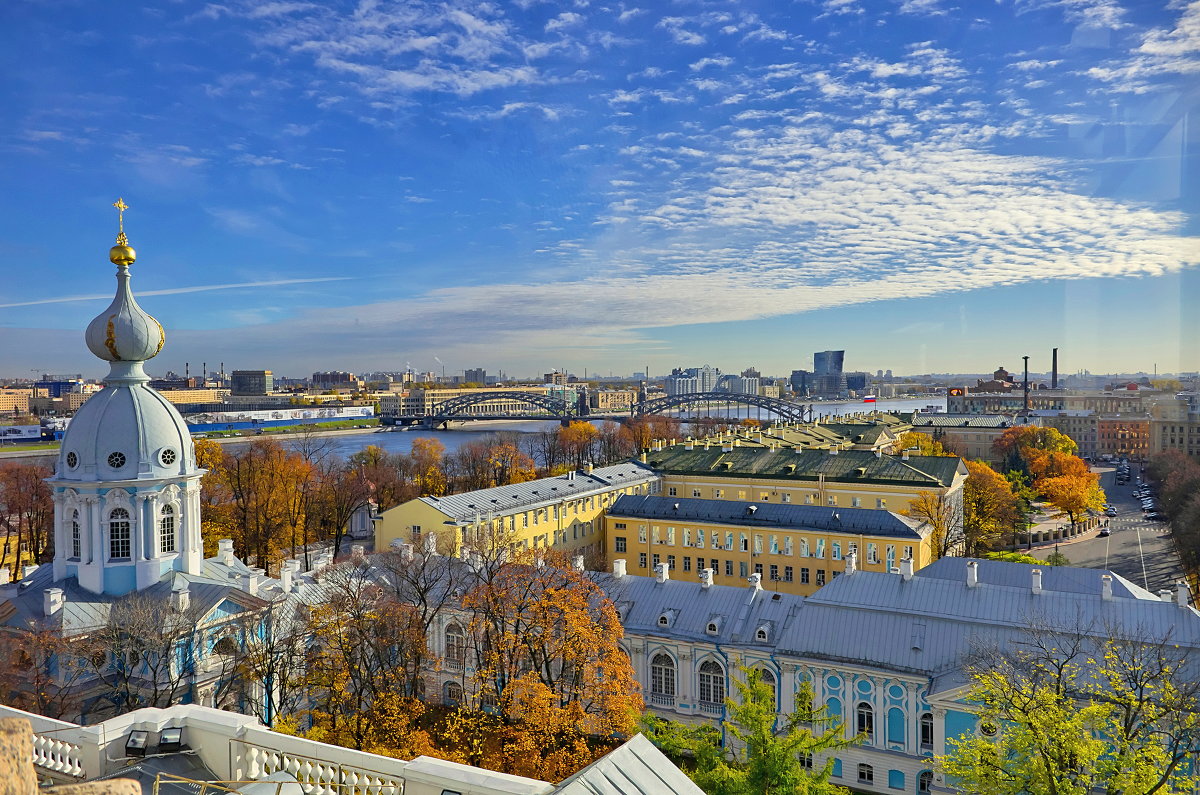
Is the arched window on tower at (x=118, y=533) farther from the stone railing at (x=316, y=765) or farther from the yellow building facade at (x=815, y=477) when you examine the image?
the yellow building facade at (x=815, y=477)

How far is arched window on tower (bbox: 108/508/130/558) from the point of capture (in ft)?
60.1

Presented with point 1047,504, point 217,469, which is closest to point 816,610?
point 217,469

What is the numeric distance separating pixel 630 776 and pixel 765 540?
30.5 metres

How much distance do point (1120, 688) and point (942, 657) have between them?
6.41 metres

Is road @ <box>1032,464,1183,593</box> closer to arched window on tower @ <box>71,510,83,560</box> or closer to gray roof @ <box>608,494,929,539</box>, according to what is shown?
gray roof @ <box>608,494,929,539</box>

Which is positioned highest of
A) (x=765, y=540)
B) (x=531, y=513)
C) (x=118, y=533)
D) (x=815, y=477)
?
(x=118, y=533)

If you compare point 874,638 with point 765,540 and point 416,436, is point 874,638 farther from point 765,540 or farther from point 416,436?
point 416,436

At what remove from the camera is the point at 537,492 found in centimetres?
3900

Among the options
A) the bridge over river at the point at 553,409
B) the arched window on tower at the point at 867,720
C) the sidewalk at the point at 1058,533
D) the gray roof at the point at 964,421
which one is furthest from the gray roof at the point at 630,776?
the bridge over river at the point at 553,409

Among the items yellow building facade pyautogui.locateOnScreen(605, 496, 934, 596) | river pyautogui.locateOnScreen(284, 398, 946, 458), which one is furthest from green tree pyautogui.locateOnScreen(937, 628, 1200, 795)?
river pyautogui.locateOnScreen(284, 398, 946, 458)

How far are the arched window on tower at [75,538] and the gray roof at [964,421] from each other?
278 feet

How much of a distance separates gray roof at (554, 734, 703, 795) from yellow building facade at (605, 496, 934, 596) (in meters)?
28.8

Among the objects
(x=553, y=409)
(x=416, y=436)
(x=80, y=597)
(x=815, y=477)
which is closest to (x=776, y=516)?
(x=815, y=477)

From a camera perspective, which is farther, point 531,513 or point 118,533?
point 531,513
